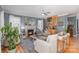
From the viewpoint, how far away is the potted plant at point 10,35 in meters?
1.81

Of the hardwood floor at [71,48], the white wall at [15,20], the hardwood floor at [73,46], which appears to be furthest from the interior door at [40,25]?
the hardwood floor at [73,46]

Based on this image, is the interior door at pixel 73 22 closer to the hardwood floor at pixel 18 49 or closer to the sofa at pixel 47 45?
the sofa at pixel 47 45

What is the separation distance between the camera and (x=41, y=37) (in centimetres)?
190

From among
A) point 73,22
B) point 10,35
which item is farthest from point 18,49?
point 73,22

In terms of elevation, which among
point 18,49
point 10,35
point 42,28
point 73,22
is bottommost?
point 18,49

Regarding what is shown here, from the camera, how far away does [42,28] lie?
1.89 meters

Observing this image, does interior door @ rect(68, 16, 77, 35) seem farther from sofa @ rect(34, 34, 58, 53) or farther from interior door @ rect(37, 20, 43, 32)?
interior door @ rect(37, 20, 43, 32)

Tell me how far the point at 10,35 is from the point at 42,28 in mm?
576

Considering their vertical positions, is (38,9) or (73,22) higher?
(38,9)

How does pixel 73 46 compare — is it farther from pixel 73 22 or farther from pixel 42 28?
pixel 42 28

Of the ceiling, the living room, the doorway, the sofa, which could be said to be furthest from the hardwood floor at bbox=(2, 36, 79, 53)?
the ceiling

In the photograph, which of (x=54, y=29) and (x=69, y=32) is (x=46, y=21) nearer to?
(x=54, y=29)

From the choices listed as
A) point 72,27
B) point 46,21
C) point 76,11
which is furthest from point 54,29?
point 76,11
